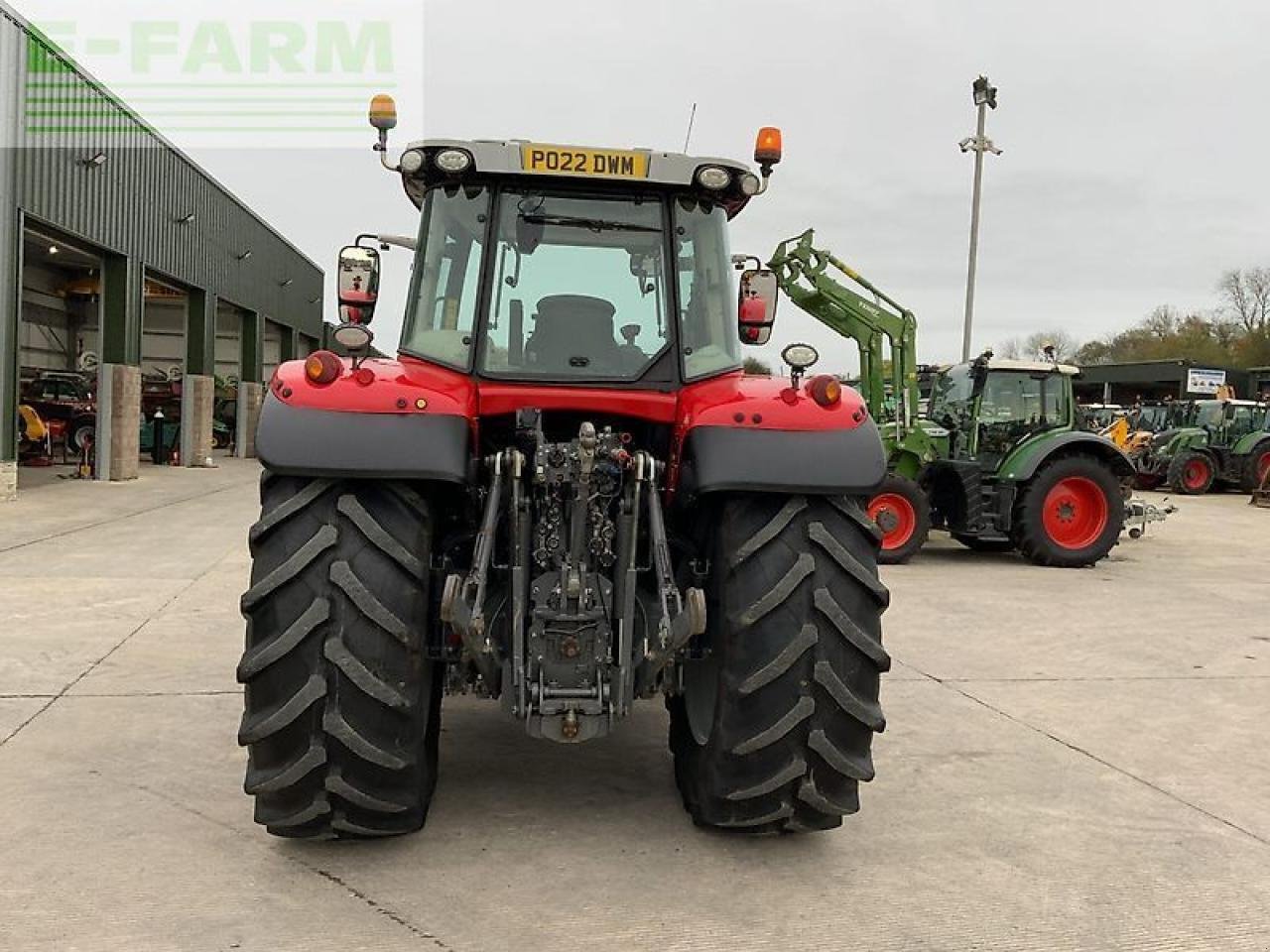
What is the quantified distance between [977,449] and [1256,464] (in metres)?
15.7

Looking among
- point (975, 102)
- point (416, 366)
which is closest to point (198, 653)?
point (416, 366)

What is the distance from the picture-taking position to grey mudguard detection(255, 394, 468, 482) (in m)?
3.32

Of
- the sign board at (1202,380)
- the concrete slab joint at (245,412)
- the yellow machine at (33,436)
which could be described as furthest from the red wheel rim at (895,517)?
the sign board at (1202,380)

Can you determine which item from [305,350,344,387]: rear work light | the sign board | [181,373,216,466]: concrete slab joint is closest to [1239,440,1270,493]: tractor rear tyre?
the sign board

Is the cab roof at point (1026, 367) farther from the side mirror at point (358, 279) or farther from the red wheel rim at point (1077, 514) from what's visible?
the side mirror at point (358, 279)

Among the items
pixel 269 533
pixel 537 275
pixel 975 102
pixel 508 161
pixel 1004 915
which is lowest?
pixel 1004 915

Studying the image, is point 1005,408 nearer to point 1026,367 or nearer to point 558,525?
point 1026,367

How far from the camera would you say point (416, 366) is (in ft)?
12.7

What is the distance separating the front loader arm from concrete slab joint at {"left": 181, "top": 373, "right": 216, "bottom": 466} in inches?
662

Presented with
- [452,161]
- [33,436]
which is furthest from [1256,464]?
[33,436]

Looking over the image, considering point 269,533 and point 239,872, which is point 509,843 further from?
point 269,533

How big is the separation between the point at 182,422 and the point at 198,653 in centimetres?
1989

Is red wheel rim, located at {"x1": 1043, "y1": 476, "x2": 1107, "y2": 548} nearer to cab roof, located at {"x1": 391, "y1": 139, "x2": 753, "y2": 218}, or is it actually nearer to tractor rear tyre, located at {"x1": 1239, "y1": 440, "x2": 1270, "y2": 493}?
cab roof, located at {"x1": 391, "y1": 139, "x2": 753, "y2": 218}

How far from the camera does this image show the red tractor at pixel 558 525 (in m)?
3.31
